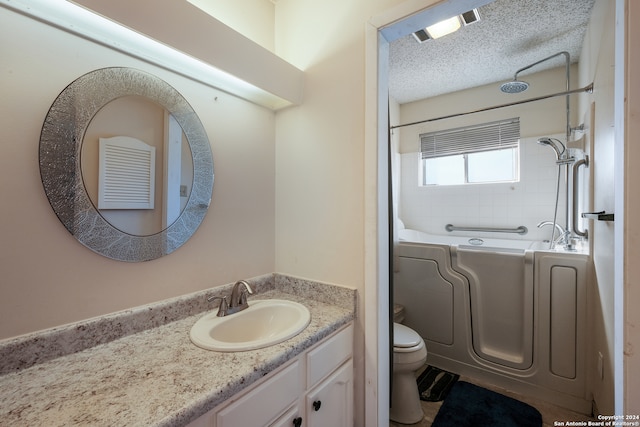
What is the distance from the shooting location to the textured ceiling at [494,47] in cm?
172

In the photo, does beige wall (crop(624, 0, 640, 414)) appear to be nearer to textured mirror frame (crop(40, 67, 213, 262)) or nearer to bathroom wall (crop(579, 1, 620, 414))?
bathroom wall (crop(579, 1, 620, 414))

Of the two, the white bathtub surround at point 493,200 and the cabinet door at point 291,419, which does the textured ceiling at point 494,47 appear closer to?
the white bathtub surround at point 493,200

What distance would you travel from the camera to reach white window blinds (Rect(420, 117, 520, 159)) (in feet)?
8.87

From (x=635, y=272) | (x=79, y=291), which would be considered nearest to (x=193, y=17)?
(x=79, y=291)

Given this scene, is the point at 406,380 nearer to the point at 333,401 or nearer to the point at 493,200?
the point at 333,401

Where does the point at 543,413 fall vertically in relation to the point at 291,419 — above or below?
below

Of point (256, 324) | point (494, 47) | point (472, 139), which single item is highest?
point (494, 47)

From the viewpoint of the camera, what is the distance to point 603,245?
4.15 feet

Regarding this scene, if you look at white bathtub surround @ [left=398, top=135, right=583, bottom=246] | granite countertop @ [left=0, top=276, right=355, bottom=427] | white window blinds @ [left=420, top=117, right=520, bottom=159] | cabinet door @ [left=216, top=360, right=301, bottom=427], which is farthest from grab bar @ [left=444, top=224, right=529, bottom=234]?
cabinet door @ [left=216, top=360, right=301, bottom=427]

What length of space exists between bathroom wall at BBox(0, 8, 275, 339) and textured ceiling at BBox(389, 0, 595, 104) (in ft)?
5.94

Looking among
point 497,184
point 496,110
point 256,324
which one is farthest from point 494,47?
point 256,324

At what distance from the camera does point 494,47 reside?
211 centimetres

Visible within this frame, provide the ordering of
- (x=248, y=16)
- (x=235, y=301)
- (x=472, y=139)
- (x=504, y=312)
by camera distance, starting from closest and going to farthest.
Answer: (x=235, y=301)
(x=248, y=16)
(x=504, y=312)
(x=472, y=139)

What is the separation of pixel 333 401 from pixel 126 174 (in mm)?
1171
